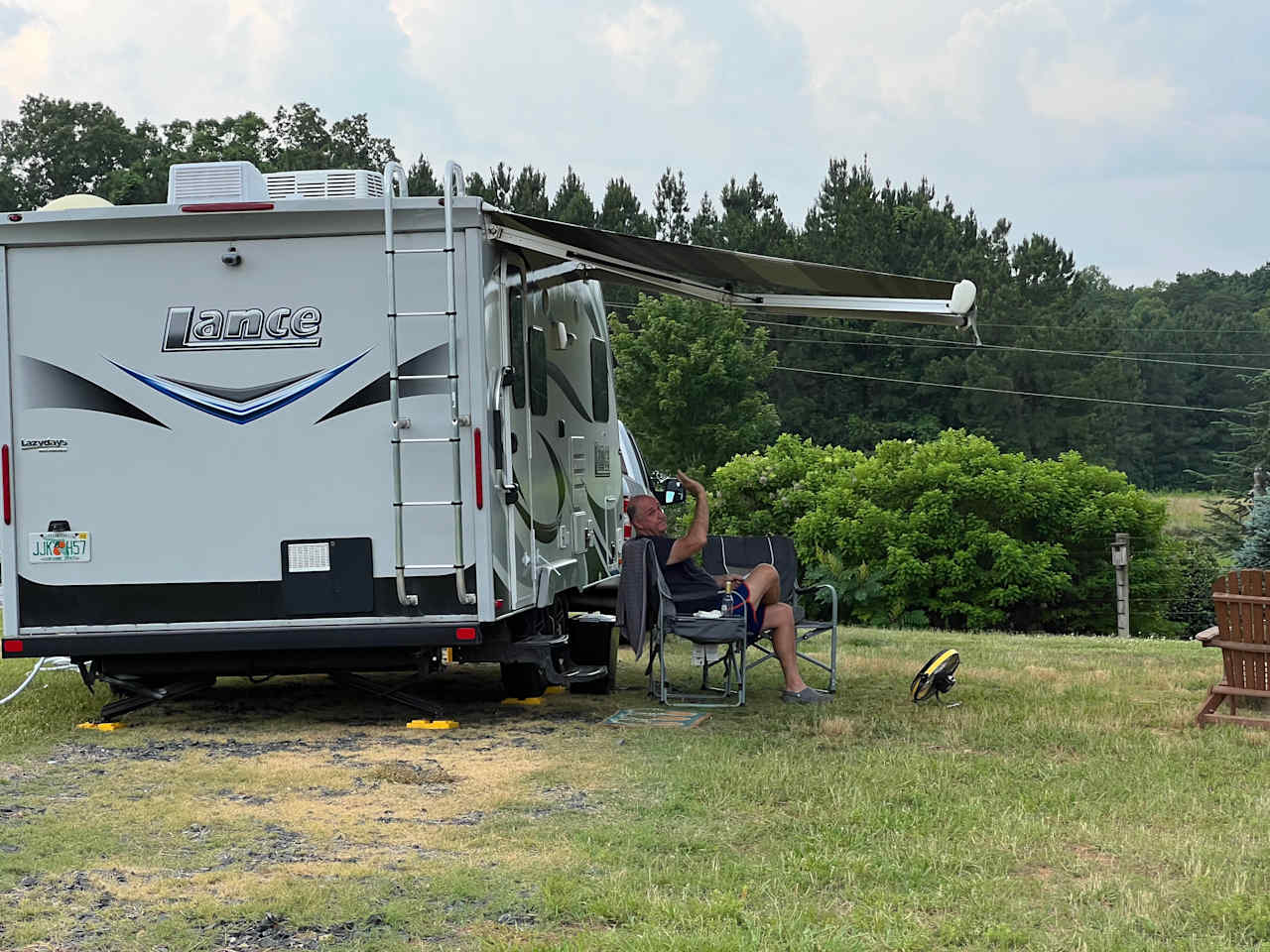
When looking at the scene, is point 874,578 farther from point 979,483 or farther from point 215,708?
point 215,708

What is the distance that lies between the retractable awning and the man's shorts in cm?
154

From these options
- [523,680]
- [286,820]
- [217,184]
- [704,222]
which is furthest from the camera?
[704,222]

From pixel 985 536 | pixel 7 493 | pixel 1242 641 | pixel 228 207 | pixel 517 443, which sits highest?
pixel 228 207

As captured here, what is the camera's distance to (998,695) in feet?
27.1

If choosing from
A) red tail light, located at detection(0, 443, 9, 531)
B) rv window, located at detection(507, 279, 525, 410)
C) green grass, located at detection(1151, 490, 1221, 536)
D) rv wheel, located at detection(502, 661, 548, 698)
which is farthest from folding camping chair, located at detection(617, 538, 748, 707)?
green grass, located at detection(1151, 490, 1221, 536)

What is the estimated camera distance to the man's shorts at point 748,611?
7836 millimetres

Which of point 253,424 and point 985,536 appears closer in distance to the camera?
point 253,424

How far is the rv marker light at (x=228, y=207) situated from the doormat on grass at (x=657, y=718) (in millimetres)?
3022

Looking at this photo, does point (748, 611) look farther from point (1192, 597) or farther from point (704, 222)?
point (704, 222)

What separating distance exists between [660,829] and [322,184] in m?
4.05

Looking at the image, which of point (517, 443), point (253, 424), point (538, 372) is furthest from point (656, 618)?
point (253, 424)

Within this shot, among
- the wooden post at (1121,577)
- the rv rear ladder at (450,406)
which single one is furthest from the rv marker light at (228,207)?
the wooden post at (1121,577)

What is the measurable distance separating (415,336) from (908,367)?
42943 millimetres

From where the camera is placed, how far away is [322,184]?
7.59 m
